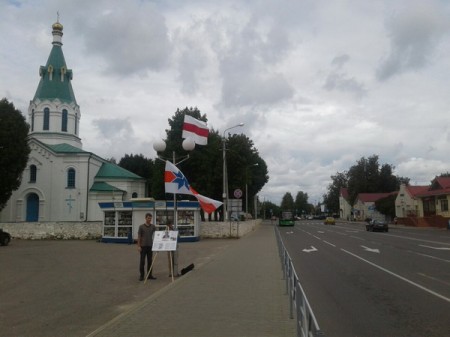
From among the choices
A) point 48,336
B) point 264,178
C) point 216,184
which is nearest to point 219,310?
point 48,336

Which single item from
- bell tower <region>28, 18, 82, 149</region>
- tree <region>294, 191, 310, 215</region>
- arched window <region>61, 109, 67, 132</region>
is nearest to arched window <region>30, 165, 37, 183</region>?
bell tower <region>28, 18, 82, 149</region>

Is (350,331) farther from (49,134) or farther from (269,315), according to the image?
(49,134)

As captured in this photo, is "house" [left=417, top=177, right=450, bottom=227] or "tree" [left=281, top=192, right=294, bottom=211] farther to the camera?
"tree" [left=281, top=192, right=294, bottom=211]

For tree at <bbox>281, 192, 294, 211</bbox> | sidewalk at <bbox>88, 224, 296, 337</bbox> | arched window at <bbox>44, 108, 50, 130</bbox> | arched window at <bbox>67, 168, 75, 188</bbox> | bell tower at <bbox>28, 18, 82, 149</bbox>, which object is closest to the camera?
sidewalk at <bbox>88, 224, 296, 337</bbox>

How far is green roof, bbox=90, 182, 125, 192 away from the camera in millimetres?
52250

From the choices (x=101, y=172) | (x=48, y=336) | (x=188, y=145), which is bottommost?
(x=48, y=336)

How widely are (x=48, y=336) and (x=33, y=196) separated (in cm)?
4824

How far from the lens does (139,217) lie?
30.1m

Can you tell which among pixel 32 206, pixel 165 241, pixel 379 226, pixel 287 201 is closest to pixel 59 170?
pixel 32 206

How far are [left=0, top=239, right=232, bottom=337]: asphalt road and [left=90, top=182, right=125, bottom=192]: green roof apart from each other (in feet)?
111

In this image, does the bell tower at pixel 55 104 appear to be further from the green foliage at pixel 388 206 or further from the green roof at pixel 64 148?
the green foliage at pixel 388 206

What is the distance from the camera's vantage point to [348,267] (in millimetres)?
15008

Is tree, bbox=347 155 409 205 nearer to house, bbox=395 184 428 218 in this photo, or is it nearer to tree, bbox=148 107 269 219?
house, bbox=395 184 428 218

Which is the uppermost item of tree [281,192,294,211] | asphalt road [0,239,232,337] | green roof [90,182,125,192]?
tree [281,192,294,211]
